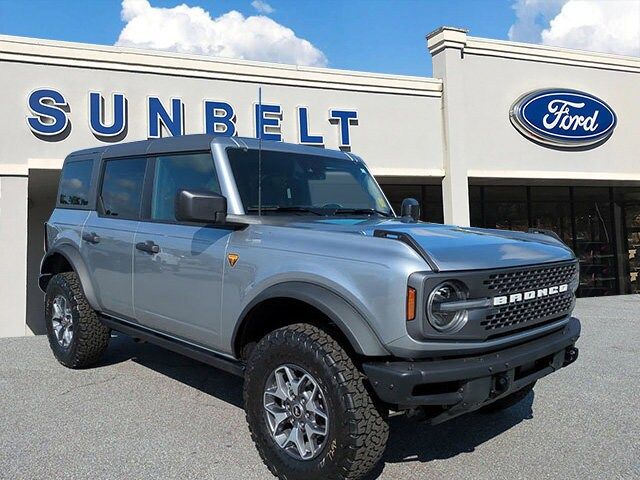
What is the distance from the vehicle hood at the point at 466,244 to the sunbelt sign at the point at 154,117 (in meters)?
5.04

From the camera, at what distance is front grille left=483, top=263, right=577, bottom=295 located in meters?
2.82

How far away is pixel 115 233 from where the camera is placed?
452 cm

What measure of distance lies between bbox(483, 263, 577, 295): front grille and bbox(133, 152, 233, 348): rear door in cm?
164

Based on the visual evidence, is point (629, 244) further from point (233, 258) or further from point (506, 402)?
point (233, 258)

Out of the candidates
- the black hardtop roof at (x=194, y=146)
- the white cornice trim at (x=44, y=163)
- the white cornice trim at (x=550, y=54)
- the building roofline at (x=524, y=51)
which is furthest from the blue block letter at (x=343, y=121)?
the black hardtop roof at (x=194, y=146)

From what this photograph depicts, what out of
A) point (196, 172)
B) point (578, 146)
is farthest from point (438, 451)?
point (578, 146)

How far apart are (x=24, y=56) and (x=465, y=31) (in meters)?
7.99

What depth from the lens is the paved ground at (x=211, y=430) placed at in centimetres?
323

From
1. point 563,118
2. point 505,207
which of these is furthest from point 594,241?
point 563,118

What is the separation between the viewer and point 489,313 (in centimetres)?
277

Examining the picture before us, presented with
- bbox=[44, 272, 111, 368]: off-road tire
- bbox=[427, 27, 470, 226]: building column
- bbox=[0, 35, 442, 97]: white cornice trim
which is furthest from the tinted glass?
bbox=[427, 27, 470, 226]: building column

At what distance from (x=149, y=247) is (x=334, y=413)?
2.04m

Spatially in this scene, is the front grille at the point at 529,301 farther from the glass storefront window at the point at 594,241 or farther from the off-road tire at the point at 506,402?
the glass storefront window at the point at 594,241

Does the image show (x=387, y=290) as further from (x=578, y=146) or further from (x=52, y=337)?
(x=578, y=146)
